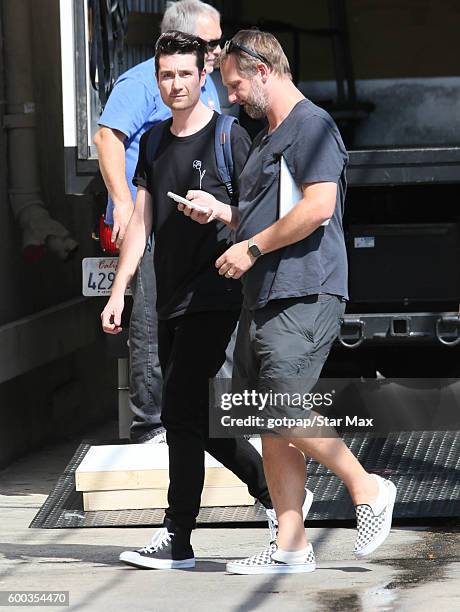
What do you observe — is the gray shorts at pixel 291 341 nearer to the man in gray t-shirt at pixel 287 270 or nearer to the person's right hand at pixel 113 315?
the man in gray t-shirt at pixel 287 270

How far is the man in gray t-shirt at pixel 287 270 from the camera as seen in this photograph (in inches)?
186

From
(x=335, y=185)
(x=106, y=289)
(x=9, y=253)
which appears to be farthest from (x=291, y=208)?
(x=9, y=253)

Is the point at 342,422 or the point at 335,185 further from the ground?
the point at 335,185

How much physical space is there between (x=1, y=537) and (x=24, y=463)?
2.26m

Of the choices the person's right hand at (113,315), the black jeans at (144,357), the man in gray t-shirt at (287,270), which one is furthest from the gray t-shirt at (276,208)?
→ the black jeans at (144,357)

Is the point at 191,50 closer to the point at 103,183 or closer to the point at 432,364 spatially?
the point at 103,183

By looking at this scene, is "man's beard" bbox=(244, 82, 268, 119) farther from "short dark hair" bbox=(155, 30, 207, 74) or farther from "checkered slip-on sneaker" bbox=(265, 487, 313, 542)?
"checkered slip-on sneaker" bbox=(265, 487, 313, 542)

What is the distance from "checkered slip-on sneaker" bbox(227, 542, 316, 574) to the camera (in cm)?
498

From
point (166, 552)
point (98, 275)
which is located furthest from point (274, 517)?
point (98, 275)

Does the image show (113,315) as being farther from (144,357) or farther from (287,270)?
(144,357)

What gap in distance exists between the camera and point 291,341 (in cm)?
475

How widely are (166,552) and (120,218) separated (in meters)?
1.63

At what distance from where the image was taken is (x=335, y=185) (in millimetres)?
4730

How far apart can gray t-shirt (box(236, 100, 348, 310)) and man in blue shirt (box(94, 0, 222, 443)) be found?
141 centimetres
